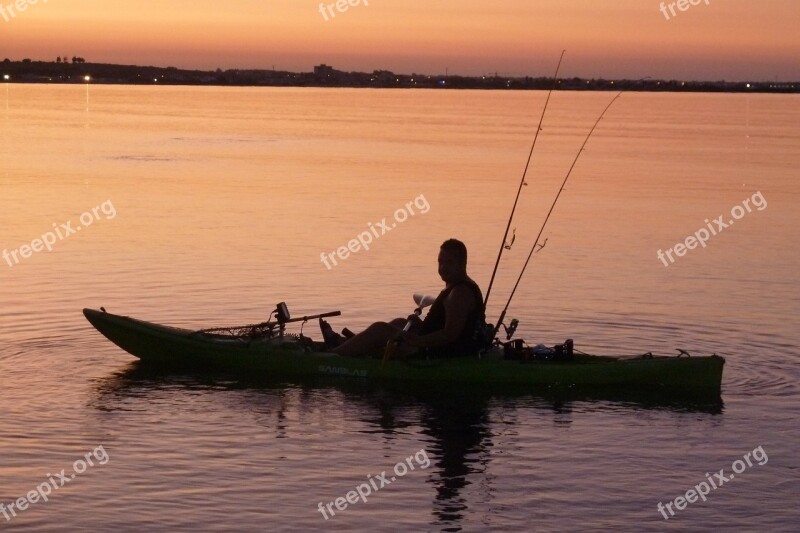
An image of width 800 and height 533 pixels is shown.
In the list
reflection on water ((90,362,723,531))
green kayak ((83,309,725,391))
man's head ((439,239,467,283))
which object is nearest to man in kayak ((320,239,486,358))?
man's head ((439,239,467,283))

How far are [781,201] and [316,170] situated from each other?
14.0m

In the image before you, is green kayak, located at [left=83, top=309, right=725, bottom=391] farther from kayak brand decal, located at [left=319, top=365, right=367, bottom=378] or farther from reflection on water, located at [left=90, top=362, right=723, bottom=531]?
reflection on water, located at [left=90, top=362, right=723, bottom=531]

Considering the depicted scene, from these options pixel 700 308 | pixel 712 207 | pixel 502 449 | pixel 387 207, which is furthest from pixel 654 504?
pixel 712 207

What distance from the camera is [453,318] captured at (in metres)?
11.6

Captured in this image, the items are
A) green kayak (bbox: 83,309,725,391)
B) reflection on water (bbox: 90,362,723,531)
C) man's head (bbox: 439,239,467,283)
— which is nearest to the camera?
reflection on water (bbox: 90,362,723,531)

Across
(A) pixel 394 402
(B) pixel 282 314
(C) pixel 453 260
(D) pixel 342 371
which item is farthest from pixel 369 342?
(C) pixel 453 260

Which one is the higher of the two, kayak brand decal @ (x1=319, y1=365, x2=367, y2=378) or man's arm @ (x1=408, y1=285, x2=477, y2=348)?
man's arm @ (x1=408, y1=285, x2=477, y2=348)

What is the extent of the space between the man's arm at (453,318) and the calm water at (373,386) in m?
0.53

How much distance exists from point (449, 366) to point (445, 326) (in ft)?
1.37

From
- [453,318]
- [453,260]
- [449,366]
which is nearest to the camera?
[453,260]

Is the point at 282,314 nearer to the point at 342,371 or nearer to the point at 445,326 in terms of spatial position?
the point at 342,371

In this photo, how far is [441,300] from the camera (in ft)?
38.1

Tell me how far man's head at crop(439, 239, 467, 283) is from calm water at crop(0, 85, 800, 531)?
1.17 meters

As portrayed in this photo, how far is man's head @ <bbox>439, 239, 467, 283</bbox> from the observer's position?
11.4m
